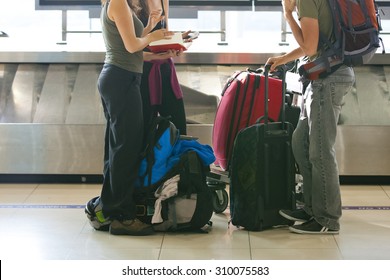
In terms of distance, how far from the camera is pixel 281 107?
4695 mm

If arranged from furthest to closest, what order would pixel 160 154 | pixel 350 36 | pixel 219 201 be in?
pixel 219 201
pixel 160 154
pixel 350 36

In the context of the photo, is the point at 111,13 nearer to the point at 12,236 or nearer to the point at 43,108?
the point at 12,236

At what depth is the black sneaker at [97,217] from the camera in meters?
4.57

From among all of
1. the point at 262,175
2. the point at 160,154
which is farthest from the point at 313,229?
the point at 160,154

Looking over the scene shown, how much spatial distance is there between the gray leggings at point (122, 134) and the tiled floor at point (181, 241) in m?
0.19

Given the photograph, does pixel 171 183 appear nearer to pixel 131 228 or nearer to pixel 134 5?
pixel 131 228

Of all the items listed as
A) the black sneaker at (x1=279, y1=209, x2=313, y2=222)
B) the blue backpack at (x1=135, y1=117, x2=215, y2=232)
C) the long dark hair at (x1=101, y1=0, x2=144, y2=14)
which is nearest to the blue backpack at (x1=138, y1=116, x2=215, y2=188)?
the blue backpack at (x1=135, y1=117, x2=215, y2=232)

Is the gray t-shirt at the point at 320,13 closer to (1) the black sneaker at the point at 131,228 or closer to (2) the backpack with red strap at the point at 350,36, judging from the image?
(2) the backpack with red strap at the point at 350,36

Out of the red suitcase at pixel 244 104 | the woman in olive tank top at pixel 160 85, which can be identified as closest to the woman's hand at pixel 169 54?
the woman in olive tank top at pixel 160 85

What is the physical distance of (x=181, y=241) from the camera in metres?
4.35

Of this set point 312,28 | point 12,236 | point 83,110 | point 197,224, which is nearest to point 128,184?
point 197,224

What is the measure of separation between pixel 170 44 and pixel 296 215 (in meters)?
1.22
